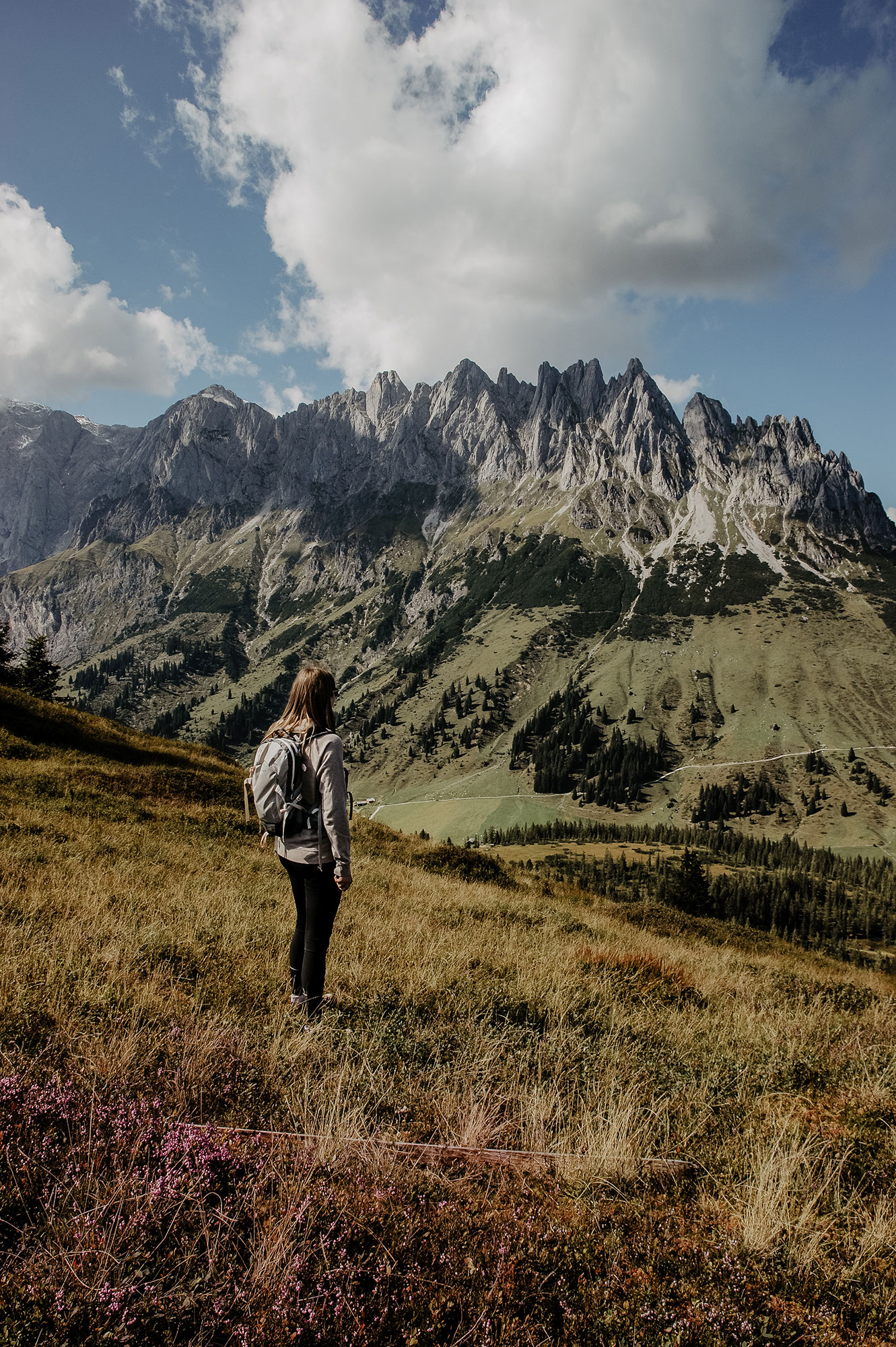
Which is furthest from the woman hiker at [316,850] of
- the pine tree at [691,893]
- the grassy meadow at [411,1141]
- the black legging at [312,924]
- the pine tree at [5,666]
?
the pine tree at [691,893]

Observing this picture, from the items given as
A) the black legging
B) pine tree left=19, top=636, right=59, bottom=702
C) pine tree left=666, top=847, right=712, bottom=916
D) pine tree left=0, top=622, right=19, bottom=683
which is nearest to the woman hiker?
the black legging

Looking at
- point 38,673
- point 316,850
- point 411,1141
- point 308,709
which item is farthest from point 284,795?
point 38,673

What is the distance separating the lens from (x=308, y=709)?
728 cm

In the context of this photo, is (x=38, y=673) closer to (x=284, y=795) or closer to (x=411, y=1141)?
(x=284, y=795)

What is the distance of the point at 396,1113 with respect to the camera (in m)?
4.80

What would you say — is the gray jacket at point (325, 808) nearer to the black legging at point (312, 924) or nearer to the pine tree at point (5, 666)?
the black legging at point (312, 924)

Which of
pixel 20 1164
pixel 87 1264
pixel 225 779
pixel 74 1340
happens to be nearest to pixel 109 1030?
pixel 20 1164

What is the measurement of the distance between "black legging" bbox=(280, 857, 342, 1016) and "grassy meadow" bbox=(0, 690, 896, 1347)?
343 millimetres

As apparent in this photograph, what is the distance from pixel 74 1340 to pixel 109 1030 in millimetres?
2980

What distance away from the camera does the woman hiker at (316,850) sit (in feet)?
22.1

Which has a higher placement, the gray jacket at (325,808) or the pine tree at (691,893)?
the gray jacket at (325,808)

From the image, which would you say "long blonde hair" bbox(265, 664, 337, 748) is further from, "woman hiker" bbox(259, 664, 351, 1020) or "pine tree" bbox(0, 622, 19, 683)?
"pine tree" bbox(0, 622, 19, 683)

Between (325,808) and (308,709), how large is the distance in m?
1.23

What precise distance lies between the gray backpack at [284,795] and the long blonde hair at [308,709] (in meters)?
0.27
